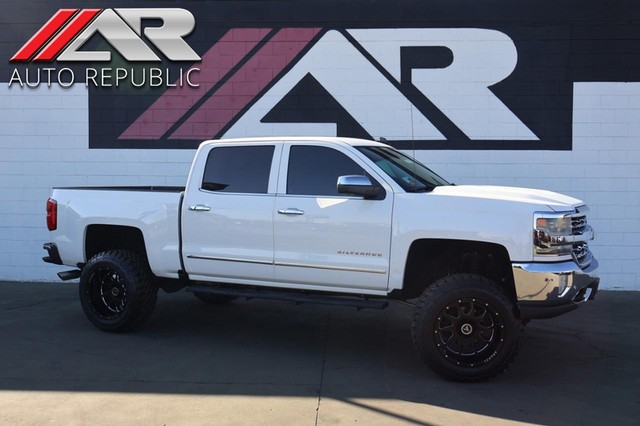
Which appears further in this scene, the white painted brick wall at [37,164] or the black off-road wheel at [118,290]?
the white painted brick wall at [37,164]

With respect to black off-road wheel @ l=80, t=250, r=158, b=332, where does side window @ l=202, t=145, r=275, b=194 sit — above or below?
above

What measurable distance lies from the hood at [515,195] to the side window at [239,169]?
1.76 m

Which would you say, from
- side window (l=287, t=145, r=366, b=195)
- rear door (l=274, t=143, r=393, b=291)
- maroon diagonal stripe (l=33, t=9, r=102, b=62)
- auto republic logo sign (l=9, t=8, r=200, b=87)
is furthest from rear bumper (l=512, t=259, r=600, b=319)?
maroon diagonal stripe (l=33, t=9, r=102, b=62)

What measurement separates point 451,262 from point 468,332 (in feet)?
2.64

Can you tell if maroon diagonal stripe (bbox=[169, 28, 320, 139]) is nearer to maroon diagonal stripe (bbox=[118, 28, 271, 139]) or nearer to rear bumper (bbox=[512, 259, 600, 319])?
maroon diagonal stripe (bbox=[118, 28, 271, 139])

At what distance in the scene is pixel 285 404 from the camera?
16.4 feet

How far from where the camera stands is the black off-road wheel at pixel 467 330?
5480 millimetres

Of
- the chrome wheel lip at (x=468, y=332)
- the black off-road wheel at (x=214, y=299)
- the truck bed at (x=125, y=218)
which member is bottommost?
the black off-road wheel at (x=214, y=299)

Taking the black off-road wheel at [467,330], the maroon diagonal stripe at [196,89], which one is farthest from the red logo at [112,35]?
the black off-road wheel at [467,330]

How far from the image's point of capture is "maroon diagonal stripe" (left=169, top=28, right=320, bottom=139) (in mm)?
10203

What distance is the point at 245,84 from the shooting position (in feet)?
33.8

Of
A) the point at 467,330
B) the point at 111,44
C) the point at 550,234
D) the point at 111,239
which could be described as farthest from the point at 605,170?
the point at 111,44

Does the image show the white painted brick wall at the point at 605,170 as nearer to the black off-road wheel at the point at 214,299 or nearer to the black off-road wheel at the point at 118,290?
the black off-road wheel at the point at 214,299

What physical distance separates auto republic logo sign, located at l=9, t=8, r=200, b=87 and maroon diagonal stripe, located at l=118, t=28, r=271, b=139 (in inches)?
5.8
